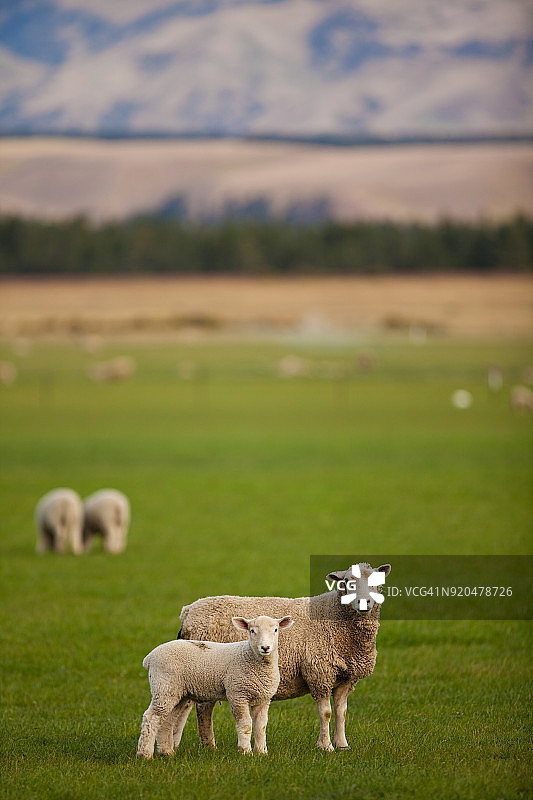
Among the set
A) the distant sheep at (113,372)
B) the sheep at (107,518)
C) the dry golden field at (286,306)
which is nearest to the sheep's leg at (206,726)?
the sheep at (107,518)

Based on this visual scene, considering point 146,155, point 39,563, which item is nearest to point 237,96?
point 146,155

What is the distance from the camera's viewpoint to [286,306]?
8638cm

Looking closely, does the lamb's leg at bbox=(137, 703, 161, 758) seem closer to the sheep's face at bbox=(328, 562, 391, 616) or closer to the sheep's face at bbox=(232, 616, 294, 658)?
the sheep's face at bbox=(232, 616, 294, 658)

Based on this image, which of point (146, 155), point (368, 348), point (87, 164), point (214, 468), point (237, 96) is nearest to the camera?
point (214, 468)

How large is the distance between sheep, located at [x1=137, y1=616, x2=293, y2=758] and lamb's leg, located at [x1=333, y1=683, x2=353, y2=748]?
59 centimetres

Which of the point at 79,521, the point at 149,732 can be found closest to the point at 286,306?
the point at 79,521

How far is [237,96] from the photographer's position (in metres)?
86.0

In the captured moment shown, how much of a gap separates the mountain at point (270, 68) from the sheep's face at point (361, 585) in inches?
2855

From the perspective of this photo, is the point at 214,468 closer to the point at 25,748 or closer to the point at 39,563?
the point at 39,563

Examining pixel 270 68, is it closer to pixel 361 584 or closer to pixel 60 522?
pixel 60 522

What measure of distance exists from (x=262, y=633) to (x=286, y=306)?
8010 centimetres

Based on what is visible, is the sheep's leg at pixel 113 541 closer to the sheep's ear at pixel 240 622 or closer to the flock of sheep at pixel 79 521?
the flock of sheep at pixel 79 521

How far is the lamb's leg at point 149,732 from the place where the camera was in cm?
702

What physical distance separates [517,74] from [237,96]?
22403 mm
